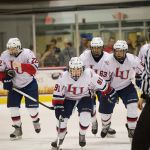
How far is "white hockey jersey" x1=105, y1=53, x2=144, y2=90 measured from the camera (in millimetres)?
5160

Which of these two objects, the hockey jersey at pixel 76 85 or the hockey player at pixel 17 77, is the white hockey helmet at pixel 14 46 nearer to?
the hockey player at pixel 17 77

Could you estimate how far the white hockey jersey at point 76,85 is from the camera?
4714 millimetres

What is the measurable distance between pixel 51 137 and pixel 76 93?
1.03 metres

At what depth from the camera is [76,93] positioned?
478 cm

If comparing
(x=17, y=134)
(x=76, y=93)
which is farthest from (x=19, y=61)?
(x=76, y=93)

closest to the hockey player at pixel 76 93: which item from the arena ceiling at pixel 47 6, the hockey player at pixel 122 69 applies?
the hockey player at pixel 122 69

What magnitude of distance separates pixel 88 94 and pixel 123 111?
8.40ft

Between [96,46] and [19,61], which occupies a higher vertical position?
[96,46]

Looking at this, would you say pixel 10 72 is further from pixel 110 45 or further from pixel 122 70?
pixel 110 45

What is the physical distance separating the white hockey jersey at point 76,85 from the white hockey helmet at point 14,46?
931 millimetres

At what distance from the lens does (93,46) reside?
5441mm

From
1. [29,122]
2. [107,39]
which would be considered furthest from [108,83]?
[107,39]

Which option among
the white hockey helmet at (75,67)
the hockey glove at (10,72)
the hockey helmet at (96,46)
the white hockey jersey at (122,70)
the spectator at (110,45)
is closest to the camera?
the white hockey helmet at (75,67)

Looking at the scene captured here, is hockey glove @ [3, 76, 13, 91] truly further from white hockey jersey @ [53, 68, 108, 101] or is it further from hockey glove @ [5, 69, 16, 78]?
white hockey jersey @ [53, 68, 108, 101]
